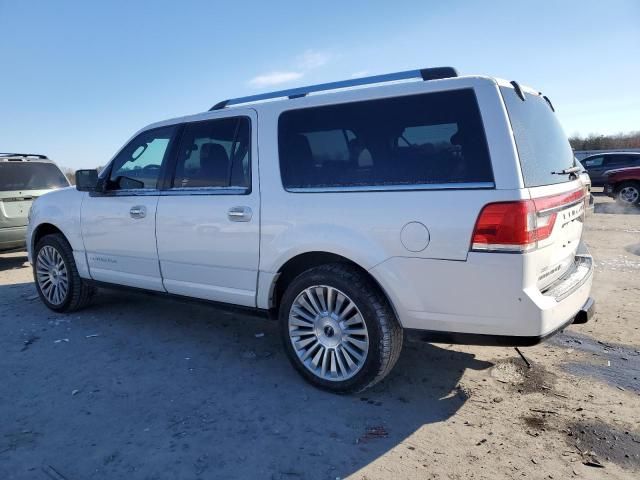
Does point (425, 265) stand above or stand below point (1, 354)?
above

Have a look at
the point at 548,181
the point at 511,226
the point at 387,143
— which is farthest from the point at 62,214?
the point at 548,181

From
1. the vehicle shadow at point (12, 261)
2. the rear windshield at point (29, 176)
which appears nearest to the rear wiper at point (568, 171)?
the rear windshield at point (29, 176)

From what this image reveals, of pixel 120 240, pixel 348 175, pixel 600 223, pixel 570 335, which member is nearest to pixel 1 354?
pixel 120 240

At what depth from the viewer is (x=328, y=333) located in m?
3.33

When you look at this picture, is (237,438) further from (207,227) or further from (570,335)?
(570,335)

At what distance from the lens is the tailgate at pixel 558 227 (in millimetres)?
2673

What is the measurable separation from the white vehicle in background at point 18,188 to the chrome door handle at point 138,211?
3.84 m

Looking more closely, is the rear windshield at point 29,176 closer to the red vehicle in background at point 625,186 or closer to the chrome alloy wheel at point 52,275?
the chrome alloy wheel at point 52,275

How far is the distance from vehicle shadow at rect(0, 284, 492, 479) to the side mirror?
1.42m

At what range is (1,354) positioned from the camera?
4129mm

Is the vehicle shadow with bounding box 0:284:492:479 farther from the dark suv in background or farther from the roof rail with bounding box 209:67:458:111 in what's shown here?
the dark suv in background

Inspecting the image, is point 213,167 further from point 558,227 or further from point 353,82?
point 558,227

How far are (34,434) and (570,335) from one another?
423 cm

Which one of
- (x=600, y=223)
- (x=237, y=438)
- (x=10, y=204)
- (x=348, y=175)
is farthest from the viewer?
(x=600, y=223)
